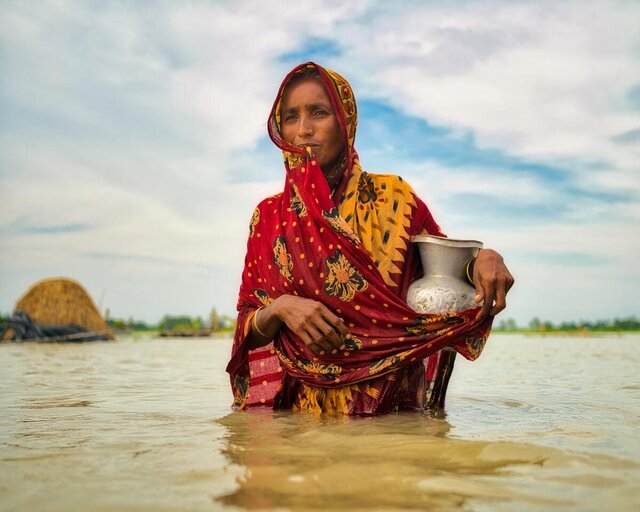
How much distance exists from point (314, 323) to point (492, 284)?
2.68ft

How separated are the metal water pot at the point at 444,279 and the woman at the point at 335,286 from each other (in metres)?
0.07

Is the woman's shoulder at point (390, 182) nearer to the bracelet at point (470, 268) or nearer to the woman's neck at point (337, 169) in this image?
the woman's neck at point (337, 169)

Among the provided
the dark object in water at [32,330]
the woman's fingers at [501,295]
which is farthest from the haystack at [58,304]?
the woman's fingers at [501,295]

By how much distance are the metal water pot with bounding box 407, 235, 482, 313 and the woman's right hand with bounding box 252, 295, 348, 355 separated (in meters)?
0.41

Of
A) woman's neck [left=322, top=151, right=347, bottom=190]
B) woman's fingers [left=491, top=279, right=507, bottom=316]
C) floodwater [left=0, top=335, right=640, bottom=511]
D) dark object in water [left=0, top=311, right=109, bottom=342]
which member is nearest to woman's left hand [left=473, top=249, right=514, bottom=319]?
woman's fingers [left=491, top=279, right=507, bottom=316]

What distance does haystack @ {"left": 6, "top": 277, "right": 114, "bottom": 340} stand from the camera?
16361 mm

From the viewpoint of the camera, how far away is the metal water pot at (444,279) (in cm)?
274

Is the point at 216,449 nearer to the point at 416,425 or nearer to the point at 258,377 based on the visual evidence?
the point at 416,425

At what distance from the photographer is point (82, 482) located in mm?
1609

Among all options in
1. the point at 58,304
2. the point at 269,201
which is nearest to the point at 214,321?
the point at 58,304

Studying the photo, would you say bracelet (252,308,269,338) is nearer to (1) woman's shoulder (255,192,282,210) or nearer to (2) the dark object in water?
(1) woman's shoulder (255,192,282,210)

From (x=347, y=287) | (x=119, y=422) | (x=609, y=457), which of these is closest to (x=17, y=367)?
(x=119, y=422)

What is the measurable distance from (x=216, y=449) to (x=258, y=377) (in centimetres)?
121

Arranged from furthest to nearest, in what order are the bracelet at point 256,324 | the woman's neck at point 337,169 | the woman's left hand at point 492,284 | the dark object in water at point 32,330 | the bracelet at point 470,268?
the dark object in water at point 32,330
the woman's neck at point 337,169
the bracelet at point 256,324
the bracelet at point 470,268
the woman's left hand at point 492,284
